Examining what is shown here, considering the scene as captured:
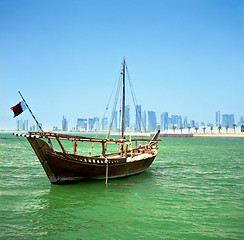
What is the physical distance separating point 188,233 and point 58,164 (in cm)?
977

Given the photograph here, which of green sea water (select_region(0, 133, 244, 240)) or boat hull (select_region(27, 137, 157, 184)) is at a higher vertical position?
boat hull (select_region(27, 137, 157, 184))

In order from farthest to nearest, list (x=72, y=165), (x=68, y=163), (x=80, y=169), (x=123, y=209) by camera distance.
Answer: (x=80, y=169) → (x=72, y=165) → (x=68, y=163) → (x=123, y=209)

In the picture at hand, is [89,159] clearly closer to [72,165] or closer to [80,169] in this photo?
[80,169]

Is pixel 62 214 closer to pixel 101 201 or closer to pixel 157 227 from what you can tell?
pixel 101 201

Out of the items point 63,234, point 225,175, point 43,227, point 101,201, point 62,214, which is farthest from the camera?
point 225,175

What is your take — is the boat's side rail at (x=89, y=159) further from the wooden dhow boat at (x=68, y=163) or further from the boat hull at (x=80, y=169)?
the boat hull at (x=80, y=169)

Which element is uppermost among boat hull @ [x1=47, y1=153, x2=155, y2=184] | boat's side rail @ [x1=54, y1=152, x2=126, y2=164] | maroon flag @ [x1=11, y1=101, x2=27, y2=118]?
maroon flag @ [x1=11, y1=101, x2=27, y2=118]

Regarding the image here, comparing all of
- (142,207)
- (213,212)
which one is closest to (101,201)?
(142,207)

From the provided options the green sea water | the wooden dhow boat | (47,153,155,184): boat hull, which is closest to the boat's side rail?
the wooden dhow boat

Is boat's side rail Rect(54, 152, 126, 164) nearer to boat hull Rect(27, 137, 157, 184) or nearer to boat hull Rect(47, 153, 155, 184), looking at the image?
boat hull Rect(27, 137, 157, 184)

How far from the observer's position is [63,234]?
10.2 m

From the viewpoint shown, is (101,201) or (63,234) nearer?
(63,234)

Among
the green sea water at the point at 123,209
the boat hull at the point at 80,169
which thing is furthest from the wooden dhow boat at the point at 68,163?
the green sea water at the point at 123,209

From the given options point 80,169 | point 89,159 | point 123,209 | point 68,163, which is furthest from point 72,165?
point 123,209
